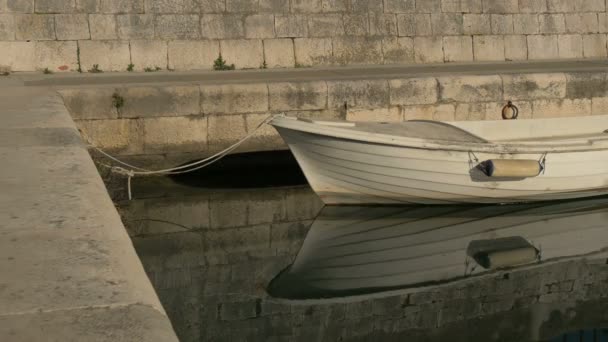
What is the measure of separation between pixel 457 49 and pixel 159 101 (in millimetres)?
5204

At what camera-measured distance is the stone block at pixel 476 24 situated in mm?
12703

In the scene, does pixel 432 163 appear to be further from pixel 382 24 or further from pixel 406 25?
pixel 406 25

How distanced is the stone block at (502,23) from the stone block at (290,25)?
120 inches

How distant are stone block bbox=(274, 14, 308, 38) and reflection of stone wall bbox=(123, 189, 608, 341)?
12.2ft

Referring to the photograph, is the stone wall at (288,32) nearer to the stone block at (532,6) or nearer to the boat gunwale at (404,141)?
the stone block at (532,6)

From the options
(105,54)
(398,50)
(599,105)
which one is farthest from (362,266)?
(599,105)

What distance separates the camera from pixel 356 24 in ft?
39.4

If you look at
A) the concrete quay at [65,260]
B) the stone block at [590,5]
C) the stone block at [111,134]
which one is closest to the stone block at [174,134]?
the stone block at [111,134]

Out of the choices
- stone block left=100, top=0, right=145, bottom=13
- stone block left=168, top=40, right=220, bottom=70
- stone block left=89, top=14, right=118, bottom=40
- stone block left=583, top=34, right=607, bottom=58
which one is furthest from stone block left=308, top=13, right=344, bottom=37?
stone block left=583, top=34, right=607, bottom=58

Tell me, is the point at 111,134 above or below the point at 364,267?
above

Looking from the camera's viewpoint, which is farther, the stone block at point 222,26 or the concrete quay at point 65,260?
the stone block at point 222,26

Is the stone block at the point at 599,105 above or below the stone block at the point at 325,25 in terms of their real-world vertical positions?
below

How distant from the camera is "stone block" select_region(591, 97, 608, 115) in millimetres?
11555

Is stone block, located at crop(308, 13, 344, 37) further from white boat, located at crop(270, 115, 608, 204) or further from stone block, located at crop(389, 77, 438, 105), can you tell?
white boat, located at crop(270, 115, 608, 204)
